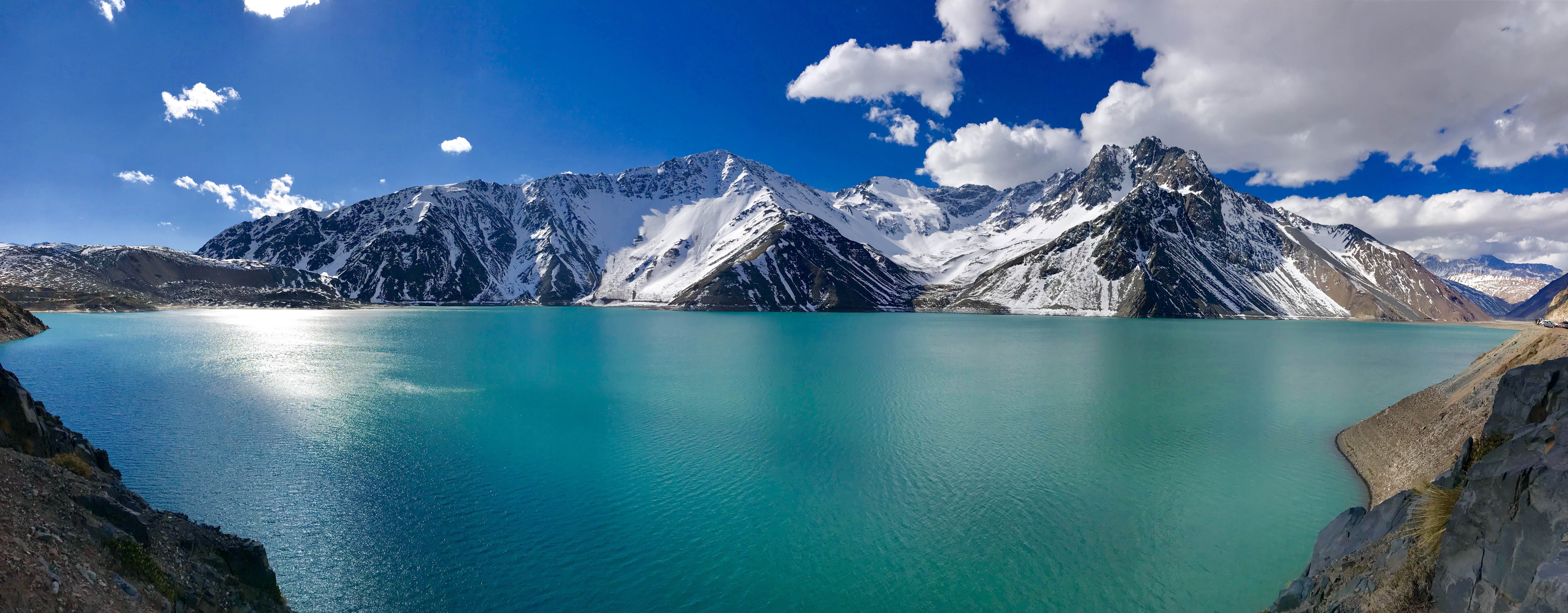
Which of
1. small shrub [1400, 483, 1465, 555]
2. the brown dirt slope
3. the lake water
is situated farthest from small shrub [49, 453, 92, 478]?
the brown dirt slope

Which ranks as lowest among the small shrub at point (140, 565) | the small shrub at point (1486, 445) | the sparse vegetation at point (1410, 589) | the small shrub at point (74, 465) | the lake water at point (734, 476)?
the lake water at point (734, 476)

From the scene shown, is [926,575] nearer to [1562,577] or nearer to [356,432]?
[1562,577]

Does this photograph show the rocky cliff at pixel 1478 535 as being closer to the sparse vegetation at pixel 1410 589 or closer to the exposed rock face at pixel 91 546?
the sparse vegetation at pixel 1410 589

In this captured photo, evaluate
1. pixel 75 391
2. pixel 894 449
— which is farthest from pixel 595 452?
pixel 75 391

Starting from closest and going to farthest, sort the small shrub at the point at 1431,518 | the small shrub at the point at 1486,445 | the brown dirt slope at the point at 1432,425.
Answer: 1. the small shrub at the point at 1431,518
2. the small shrub at the point at 1486,445
3. the brown dirt slope at the point at 1432,425

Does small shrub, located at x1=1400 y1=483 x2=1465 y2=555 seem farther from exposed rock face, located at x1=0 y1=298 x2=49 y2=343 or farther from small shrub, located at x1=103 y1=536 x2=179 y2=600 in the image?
exposed rock face, located at x1=0 y1=298 x2=49 y2=343

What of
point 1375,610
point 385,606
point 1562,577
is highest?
point 1562,577

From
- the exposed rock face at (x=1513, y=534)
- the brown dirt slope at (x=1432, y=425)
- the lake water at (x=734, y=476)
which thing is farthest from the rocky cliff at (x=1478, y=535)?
the brown dirt slope at (x=1432, y=425)

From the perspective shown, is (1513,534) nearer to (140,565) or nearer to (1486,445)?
(1486,445)
